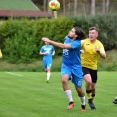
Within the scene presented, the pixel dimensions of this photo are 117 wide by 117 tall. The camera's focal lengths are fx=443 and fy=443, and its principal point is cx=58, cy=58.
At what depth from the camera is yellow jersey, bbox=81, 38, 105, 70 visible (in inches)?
456

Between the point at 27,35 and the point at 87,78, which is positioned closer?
the point at 87,78

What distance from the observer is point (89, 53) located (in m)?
11.7

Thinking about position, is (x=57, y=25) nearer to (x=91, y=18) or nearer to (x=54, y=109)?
(x=91, y=18)

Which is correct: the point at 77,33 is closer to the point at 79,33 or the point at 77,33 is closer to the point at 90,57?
the point at 79,33

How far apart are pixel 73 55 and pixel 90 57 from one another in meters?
0.96

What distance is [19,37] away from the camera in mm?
37125

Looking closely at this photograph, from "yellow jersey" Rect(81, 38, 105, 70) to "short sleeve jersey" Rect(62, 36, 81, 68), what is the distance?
2.24 feet

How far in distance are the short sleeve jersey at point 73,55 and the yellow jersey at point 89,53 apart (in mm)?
684

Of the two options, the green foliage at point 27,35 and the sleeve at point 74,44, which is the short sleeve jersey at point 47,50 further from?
the green foliage at point 27,35

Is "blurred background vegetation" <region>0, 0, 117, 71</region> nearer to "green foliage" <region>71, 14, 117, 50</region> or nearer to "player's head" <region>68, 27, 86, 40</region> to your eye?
"green foliage" <region>71, 14, 117, 50</region>

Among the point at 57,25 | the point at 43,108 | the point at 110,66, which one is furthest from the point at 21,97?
the point at 57,25

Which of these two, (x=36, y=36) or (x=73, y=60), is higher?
(x=73, y=60)

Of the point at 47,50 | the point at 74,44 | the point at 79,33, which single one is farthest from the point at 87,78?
the point at 47,50

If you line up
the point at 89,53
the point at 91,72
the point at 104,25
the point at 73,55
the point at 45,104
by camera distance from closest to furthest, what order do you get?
the point at 73,55, the point at 89,53, the point at 91,72, the point at 45,104, the point at 104,25
